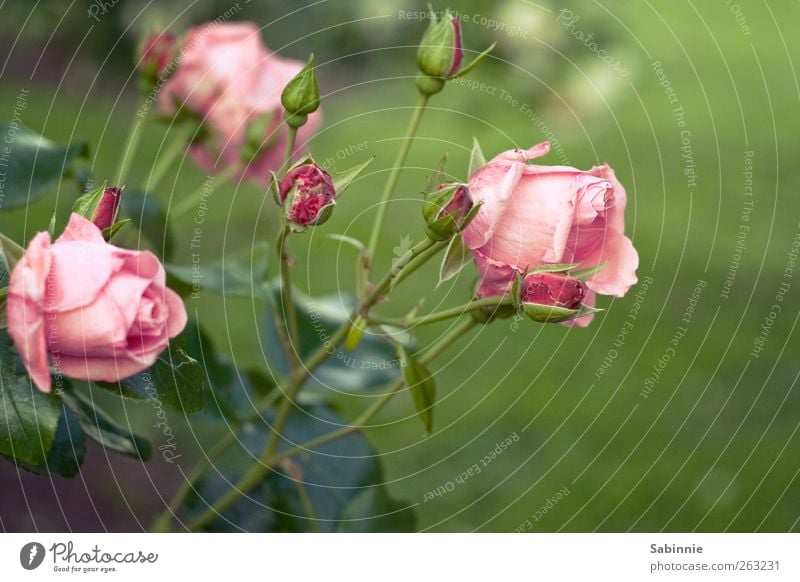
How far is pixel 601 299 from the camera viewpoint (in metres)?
1.37

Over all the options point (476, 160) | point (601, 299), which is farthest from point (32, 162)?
point (601, 299)

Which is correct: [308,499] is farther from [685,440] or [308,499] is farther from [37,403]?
[685,440]

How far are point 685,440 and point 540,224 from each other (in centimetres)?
101

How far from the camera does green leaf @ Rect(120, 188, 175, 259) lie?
64cm

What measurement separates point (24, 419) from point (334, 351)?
0.97ft

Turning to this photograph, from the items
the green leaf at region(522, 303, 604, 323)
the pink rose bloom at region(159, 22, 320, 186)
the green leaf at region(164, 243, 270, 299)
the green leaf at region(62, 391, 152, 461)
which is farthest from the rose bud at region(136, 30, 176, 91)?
the green leaf at region(522, 303, 604, 323)

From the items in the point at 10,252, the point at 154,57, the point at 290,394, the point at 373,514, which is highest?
the point at 154,57

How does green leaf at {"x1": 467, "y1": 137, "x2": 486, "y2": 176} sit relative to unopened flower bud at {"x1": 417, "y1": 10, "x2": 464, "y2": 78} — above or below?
below

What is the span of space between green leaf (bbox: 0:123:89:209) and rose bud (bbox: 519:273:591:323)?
1.04 ft

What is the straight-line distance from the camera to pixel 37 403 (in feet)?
1.43

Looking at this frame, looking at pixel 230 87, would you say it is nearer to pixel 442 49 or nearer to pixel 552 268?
pixel 442 49

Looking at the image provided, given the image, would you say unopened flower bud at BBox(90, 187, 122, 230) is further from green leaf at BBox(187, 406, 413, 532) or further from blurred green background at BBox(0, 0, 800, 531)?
blurred green background at BBox(0, 0, 800, 531)

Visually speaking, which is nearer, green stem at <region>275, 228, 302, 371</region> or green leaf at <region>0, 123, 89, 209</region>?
green stem at <region>275, 228, 302, 371</region>
